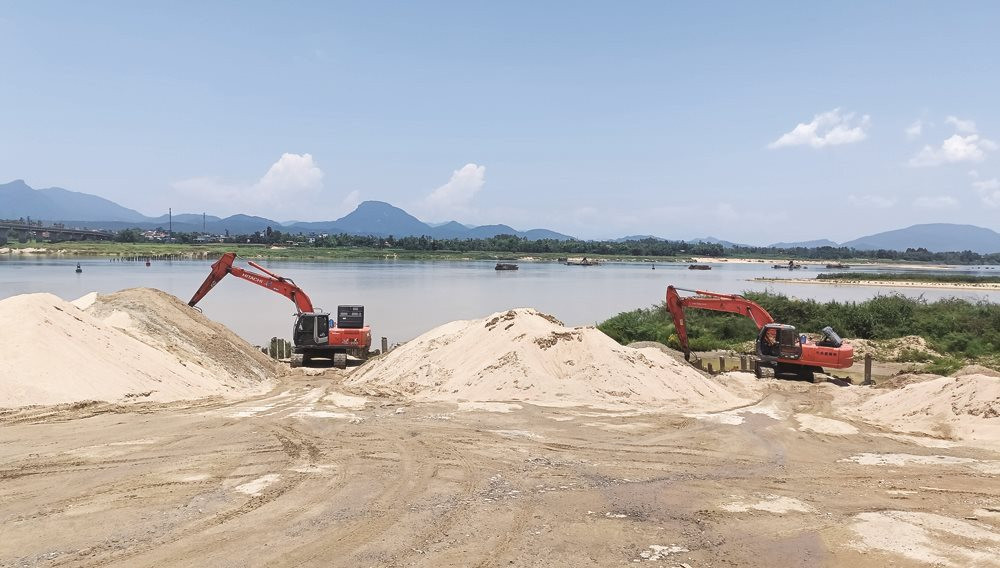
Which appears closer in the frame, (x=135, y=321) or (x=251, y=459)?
(x=251, y=459)

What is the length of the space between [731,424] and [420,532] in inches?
353

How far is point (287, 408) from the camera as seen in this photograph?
15.1 metres

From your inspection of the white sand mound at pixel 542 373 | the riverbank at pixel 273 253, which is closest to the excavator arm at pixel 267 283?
the white sand mound at pixel 542 373

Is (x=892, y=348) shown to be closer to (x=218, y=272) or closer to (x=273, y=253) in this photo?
(x=218, y=272)

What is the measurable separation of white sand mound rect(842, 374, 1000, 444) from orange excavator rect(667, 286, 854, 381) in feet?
15.2

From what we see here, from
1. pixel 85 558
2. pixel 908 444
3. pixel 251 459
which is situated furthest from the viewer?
pixel 908 444

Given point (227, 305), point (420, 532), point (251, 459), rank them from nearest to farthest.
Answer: point (420, 532) < point (251, 459) < point (227, 305)

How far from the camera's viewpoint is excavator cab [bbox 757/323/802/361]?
22.1 m

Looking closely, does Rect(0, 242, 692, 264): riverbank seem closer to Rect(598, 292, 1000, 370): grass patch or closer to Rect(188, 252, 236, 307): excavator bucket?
Rect(188, 252, 236, 307): excavator bucket

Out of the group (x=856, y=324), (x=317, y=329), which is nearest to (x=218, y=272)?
(x=317, y=329)

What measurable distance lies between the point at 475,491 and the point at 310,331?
51.9ft

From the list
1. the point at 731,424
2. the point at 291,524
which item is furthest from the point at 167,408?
the point at 731,424

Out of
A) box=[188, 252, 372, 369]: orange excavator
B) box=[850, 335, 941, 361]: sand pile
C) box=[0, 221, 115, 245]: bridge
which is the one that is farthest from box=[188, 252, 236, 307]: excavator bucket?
box=[0, 221, 115, 245]: bridge

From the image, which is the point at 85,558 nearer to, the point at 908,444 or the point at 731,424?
the point at 731,424
